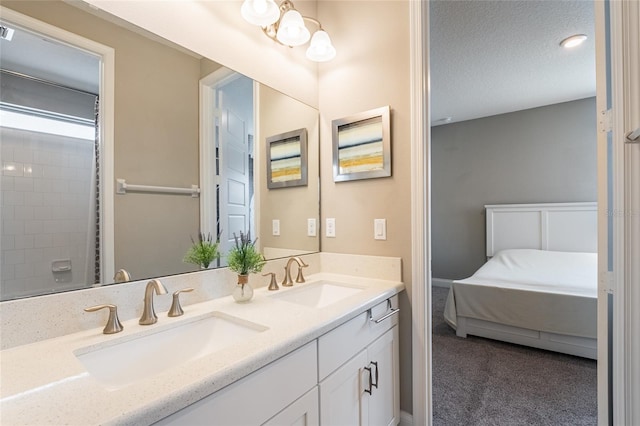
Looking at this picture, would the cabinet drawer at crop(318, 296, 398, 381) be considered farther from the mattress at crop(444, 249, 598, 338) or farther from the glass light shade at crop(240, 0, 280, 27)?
the mattress at crop(444, 249, 598, 338)

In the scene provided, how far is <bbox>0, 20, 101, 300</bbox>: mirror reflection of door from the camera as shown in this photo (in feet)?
2.63

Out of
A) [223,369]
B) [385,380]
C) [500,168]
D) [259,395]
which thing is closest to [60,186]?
[223,369]

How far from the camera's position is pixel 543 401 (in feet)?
6.14

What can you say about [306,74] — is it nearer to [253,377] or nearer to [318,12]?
[318,12]

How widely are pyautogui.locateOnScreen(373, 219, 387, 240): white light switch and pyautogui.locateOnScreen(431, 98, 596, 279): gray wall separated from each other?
3.49 metres

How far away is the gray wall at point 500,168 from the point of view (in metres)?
3.80

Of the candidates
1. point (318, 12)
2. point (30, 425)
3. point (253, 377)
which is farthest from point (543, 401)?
point (318, 12)

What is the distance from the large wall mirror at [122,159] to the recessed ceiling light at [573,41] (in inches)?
107

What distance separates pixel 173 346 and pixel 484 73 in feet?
11.9

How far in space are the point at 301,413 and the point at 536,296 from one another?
8.05ft

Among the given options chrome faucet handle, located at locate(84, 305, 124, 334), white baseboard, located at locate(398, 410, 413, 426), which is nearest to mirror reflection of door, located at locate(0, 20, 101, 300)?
chrome faucet handle, located at locate(84, 305, 124, 334)

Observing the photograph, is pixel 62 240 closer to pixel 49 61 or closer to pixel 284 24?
pixel 49 61

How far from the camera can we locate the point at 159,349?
0.92m

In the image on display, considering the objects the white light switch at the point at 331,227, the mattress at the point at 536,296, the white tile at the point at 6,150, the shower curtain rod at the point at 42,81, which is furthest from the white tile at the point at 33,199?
the mattress at the point at 536,296
